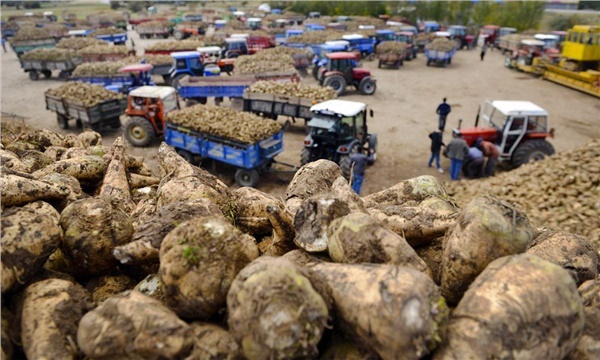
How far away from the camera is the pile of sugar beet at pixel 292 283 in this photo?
2346 mm

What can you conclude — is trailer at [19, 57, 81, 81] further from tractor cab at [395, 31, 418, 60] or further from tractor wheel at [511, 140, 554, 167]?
tractor wheel at [511, 140, 554, 167]

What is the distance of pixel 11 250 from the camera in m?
2.91

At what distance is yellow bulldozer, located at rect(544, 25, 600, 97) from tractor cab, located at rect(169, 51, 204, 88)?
19.1 metres

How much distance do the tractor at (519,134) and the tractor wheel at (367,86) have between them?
8848 millimetres

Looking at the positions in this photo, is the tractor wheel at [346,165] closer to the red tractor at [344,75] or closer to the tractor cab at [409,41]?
the red tractor at [344,75]

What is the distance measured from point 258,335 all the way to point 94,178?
4.12 m

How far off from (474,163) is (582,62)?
48.7 ft

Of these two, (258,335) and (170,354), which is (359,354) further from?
(170,354)

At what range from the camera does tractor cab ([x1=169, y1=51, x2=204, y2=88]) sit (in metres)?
20.5

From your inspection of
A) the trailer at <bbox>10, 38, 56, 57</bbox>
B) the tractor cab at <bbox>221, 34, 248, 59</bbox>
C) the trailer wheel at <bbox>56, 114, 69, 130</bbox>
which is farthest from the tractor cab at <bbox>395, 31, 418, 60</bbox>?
the trailer at <bbox>10, 38, 56, 57</bbox>

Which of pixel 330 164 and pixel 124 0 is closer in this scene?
pixel 330 164

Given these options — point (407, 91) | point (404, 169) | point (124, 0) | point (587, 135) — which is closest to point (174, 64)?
point (407, 91)

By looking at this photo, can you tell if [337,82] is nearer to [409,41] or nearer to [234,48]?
[234,48]

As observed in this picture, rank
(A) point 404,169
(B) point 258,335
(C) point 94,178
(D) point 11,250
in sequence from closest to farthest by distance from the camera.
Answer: (B) point 258,335 < (D) point 11,250 < (C) point 94,178 < (A) point 404,169
